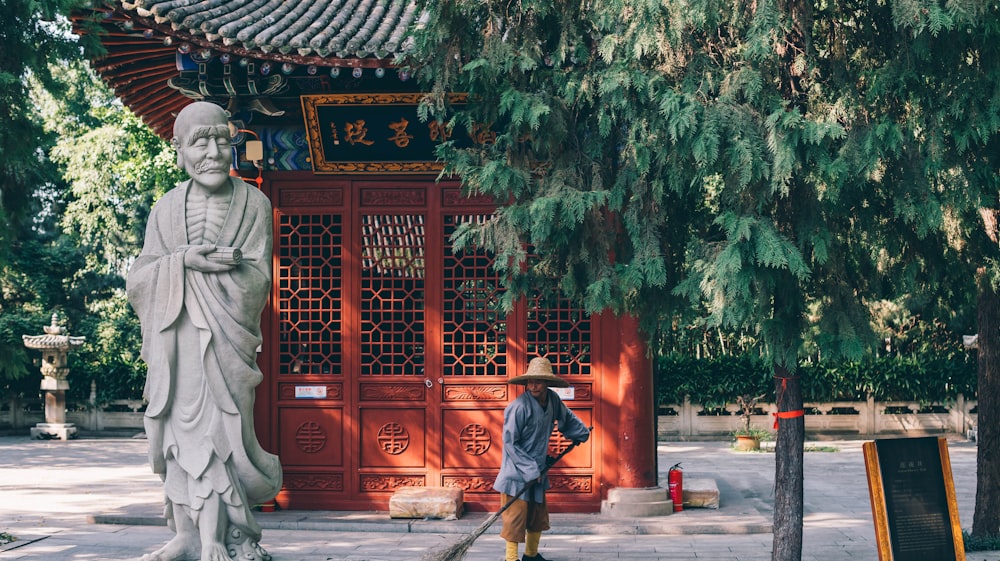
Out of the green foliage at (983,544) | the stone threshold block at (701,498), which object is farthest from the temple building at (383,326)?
the green foliage at (983,544)

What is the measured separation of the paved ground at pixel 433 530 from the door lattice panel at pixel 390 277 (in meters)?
1.60

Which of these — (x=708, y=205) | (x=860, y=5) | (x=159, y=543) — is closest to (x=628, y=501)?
(x=708, y=205)

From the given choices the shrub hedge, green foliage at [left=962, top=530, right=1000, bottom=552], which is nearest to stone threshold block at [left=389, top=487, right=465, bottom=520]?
green foliage at [left=962, top=530, right=1000, bottom=552]

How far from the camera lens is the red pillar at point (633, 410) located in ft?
32.5

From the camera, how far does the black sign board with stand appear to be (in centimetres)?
717

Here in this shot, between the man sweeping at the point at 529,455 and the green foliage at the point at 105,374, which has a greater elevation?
the green foliage at the point at 105,374

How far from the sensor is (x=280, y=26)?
31.8 ft

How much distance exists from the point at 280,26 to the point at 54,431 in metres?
13.7

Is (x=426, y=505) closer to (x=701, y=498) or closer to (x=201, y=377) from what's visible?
(x=701, y=498)

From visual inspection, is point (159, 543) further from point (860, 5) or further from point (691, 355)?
point (691, 355)

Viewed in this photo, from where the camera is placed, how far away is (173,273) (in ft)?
21.8

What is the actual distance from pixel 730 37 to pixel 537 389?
3.01 meters

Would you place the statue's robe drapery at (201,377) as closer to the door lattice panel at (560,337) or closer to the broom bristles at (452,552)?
the broom bristles at (452,552)

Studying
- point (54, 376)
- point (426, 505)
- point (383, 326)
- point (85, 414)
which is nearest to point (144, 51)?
point (383, 326)
